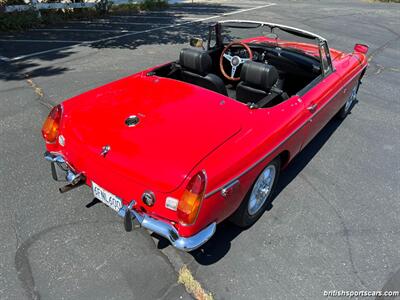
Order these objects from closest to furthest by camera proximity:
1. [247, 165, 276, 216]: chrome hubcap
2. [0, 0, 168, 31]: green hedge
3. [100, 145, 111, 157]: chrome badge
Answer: [100, 145, 111, 157]: chrome badge < [247, 165, 276, 216]: chrome hubcap < [0, 0, 168, 31]: green hedge

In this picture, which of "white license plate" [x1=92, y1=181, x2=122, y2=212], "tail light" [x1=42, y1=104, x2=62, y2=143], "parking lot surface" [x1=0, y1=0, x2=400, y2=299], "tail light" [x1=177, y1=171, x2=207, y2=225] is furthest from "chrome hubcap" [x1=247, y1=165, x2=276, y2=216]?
"tail light" [x1=42, y1=104, x2=62, y2=143]

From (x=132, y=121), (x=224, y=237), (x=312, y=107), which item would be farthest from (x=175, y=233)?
(x=312, y=107)

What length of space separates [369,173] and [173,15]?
12.3 m

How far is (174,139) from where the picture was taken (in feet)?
8.02

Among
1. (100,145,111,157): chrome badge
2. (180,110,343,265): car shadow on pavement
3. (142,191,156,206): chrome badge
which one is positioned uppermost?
(100,145,111,157): chrome badge

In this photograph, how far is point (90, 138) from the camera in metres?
2.55

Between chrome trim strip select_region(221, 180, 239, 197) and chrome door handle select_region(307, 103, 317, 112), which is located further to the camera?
chrome door handle select_region(307, 103, 317, 112)

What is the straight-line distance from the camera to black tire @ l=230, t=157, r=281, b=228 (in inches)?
106

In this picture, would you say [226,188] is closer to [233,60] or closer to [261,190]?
[261,190]

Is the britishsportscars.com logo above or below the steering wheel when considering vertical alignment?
below

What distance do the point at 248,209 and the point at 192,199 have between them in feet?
2.84

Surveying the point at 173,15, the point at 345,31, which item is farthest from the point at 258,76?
the point at 173,15

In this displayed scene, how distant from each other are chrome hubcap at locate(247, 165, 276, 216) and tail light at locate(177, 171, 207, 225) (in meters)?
0.76

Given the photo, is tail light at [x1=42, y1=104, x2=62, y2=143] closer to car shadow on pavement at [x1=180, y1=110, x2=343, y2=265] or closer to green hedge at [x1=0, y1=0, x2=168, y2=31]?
car shadow on pavement at [x1=180, y1=110, x2=343, y2=265]
